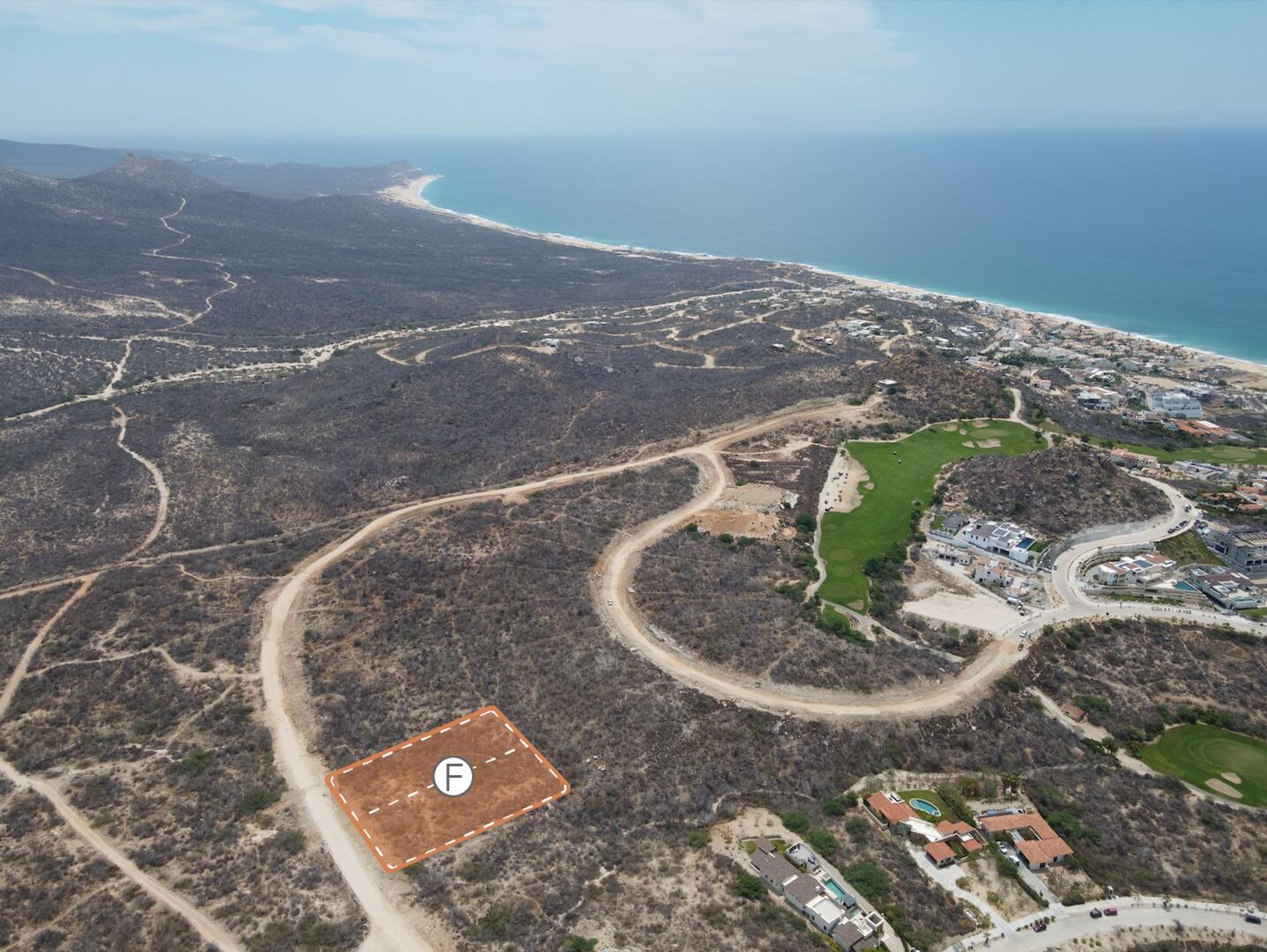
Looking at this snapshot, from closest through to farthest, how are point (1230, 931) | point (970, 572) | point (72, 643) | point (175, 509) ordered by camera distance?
point (1230, 931) → point (72, 643) → point (970, 572) → point (175, 509)

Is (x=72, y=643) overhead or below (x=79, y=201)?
below

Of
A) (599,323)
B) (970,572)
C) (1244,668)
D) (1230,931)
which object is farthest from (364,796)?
(599,323)

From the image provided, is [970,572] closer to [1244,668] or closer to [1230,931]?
[1244,668]

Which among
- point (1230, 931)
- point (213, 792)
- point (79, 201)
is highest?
point (79, 201)

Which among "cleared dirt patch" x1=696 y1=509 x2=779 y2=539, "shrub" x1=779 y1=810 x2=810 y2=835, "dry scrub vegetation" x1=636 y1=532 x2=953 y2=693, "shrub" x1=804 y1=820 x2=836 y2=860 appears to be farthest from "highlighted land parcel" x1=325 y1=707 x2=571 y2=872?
"cleared dirt patch" x1=696 y1=509 x2=779 y2=539

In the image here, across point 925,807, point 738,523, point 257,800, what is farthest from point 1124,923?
point 257,800

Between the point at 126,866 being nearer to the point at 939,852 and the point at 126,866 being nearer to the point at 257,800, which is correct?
the point at 257,800
